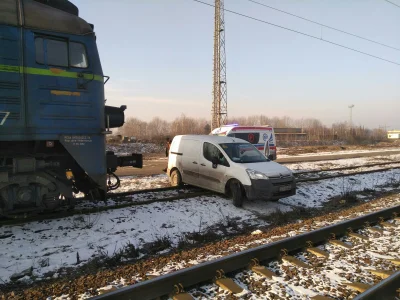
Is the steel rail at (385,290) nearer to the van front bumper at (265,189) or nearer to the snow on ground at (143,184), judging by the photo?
the van front bumper at (265,189)

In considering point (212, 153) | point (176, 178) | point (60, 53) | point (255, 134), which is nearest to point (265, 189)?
point (212, 153)

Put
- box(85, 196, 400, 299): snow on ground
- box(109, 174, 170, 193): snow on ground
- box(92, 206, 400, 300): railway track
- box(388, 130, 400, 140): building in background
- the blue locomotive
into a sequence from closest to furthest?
box(92, 206, 400, 300): railway track, box(85, 196, 400, 299): snow on ground, the blue locomotive, box(109, 174, 170, 193): snow on ground, box(388, 130, 400, 140): building in background

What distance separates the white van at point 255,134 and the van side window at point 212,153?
5.88 metres

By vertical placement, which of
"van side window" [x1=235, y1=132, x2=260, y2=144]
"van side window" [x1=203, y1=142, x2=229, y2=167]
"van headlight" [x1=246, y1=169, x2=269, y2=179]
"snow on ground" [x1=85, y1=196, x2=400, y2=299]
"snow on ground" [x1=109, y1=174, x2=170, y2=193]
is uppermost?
"van side window" [x1=235, y1=132, x2=260, y2=144]

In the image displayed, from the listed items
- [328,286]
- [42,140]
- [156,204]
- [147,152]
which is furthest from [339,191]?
[147,152]

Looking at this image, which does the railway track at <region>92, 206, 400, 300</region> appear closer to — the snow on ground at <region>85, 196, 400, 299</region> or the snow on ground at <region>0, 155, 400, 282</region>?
the snow on ground at <region>85, 196, 400, 299</region>

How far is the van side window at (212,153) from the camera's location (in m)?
9.18

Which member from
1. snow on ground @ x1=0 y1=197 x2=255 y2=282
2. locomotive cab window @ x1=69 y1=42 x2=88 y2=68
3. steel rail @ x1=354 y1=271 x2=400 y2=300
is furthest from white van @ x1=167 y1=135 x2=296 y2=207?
locomotive cab window @ x1=69 y1=42 x2=88 y2=68

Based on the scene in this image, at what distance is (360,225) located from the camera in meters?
6.67

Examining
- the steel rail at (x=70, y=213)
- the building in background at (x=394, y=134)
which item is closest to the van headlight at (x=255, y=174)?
→ the steel rail at (x=70, y=213)

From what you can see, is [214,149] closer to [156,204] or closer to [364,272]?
[156,204]

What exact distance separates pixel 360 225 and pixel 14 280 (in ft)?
21.3

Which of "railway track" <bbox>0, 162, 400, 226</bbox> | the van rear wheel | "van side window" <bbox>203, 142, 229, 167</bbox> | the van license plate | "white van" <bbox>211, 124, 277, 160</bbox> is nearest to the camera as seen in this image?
"railway track" <bbox>0, 162, 400, 226</bbox>

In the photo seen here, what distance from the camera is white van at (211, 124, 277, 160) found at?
620 inches
